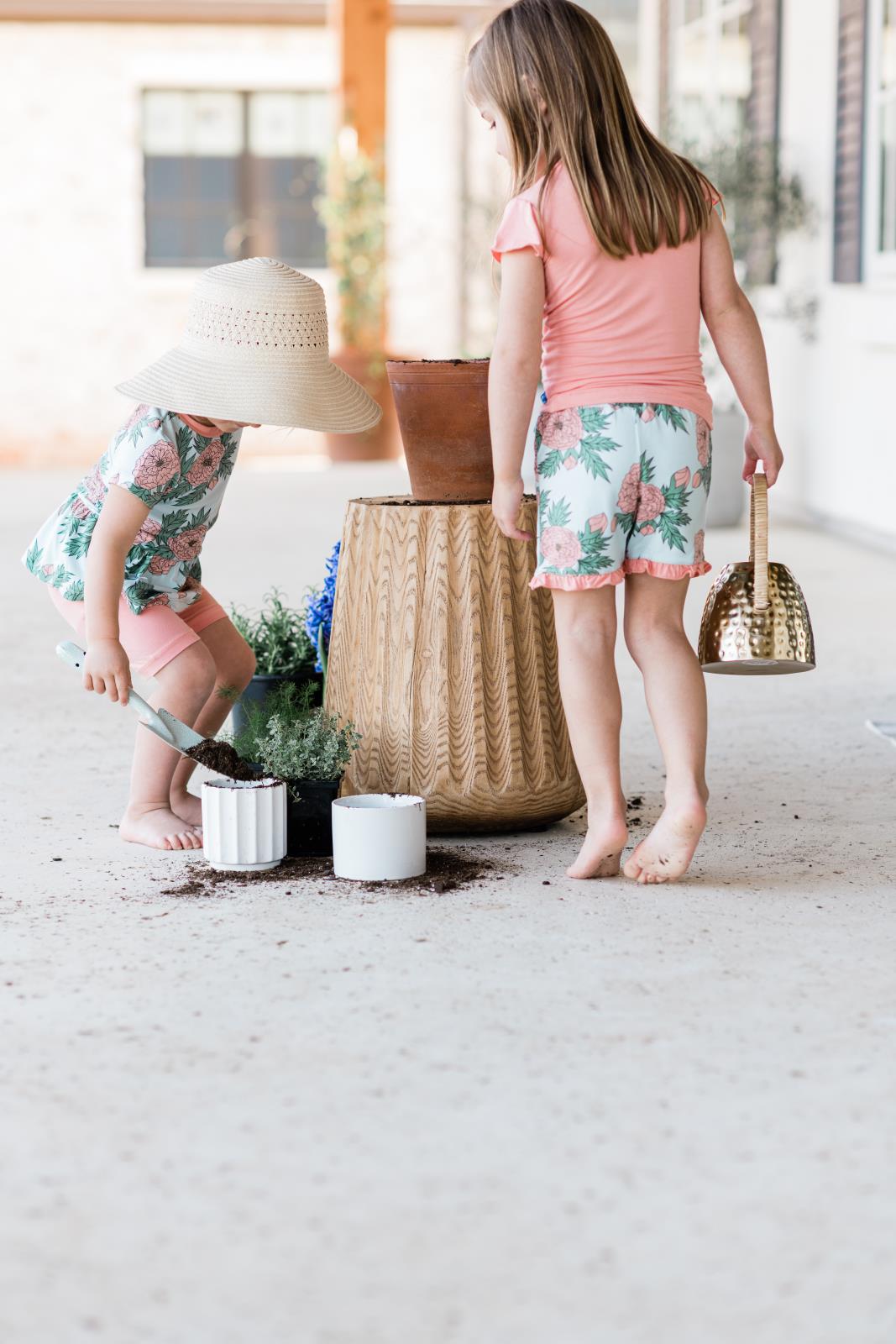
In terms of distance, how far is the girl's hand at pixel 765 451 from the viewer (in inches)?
96.0

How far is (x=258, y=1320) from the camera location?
4.20ft

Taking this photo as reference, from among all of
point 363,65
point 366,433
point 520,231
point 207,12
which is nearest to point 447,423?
point 520,231

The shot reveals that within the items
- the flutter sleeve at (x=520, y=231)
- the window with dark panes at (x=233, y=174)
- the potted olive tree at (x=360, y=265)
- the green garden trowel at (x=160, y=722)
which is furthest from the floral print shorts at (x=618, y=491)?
the window with dark panes at (x=233, y=174)

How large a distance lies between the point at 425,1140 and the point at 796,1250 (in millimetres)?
359

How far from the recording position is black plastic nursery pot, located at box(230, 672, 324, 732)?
2.81 meters

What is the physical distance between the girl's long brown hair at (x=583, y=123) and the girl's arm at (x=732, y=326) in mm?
60

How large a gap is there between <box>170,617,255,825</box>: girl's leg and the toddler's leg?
0.05 m

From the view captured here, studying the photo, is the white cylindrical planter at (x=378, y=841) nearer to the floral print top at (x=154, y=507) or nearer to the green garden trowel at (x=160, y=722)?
the green garden trowel at (x=160, y=722)

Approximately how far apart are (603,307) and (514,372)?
0.15 m

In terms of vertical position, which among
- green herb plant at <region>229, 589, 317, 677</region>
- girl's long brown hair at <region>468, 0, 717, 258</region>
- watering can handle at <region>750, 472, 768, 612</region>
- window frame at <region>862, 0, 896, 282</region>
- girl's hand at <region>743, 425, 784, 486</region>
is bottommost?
green herb plant at <region>229, 589, 317, 677</region>

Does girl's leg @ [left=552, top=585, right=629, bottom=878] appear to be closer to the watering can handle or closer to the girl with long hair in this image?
the girl with long hair

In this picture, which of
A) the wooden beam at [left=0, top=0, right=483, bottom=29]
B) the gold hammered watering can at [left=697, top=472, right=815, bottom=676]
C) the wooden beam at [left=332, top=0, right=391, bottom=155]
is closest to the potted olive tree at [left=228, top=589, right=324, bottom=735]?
the gold hammered watering can at [left=697, top=472, right=815, bottom=676]

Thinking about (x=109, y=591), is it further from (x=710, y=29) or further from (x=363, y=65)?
(x=363, y=65)

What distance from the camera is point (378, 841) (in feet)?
7.76
